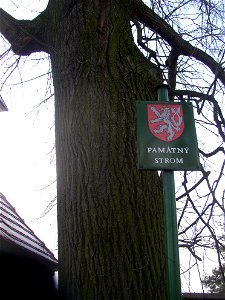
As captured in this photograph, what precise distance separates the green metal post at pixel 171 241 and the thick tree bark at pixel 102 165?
567 mm

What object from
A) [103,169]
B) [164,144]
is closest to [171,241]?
[164,144]

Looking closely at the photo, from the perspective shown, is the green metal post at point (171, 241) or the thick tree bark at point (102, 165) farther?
the thick tree bark at point (102, 165)

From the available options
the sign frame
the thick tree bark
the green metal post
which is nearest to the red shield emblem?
the sign frame

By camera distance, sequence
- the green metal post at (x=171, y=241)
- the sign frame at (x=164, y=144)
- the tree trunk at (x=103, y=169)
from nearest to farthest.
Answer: the green metal post at (x=171, y=241) → the sign frame at (x=164, y=144) → the tree trunk at (x=103, y=169)

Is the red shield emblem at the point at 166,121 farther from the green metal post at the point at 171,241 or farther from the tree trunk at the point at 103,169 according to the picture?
the tree trunk at the point at 103,169

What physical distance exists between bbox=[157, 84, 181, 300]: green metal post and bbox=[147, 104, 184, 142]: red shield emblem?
0.20m

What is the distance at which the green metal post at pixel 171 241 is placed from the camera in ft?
5.41

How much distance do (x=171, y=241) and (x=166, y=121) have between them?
0.62 meters

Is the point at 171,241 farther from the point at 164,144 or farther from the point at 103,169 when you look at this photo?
the point at 103,169

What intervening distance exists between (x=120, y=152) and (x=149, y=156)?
27.3 inches

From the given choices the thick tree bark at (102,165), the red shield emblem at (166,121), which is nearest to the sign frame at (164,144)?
the red shield emblem at (166,121)

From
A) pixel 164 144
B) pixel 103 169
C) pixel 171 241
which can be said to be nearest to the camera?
pixel 171 241

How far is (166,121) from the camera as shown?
6.53ft

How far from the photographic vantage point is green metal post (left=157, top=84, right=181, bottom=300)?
1.65m
